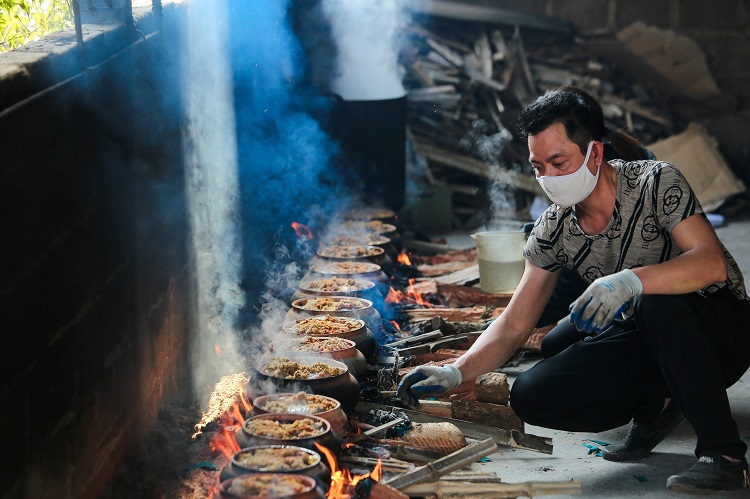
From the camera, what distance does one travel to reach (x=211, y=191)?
5.91 m

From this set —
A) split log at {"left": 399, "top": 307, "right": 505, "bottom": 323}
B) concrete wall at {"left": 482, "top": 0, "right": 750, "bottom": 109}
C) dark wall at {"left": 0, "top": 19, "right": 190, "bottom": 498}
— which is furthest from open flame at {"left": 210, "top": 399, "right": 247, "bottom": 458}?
concrete wall at {"left": 482, "top": 0, "right": 750, "bottom": 109}

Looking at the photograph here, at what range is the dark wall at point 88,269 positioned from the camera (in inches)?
103

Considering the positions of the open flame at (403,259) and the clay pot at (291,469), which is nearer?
the clay pot at (291,469)

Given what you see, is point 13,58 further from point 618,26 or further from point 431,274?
point 618,26

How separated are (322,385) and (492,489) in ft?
3.32

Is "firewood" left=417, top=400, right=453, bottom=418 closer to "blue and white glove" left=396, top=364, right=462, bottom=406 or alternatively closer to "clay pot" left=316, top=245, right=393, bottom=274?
"blue and white glove" left=396, top=364, right=462, bottom=406

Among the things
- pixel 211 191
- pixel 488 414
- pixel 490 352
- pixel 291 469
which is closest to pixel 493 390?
pixel 488 414

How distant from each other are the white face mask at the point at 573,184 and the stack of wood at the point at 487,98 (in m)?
7.73

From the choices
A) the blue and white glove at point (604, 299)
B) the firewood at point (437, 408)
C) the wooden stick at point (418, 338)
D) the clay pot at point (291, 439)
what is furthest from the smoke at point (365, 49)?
the clay pot at point (291, 439)

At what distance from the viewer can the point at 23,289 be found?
264 centimetres

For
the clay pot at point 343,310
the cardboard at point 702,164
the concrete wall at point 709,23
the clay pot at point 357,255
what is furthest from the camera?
the concrete wall at point 709,23

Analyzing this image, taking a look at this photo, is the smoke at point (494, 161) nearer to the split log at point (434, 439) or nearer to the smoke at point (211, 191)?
the smoke at point (211, 191)

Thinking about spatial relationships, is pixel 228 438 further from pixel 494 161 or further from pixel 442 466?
pixel 494 161

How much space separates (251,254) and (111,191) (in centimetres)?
326
